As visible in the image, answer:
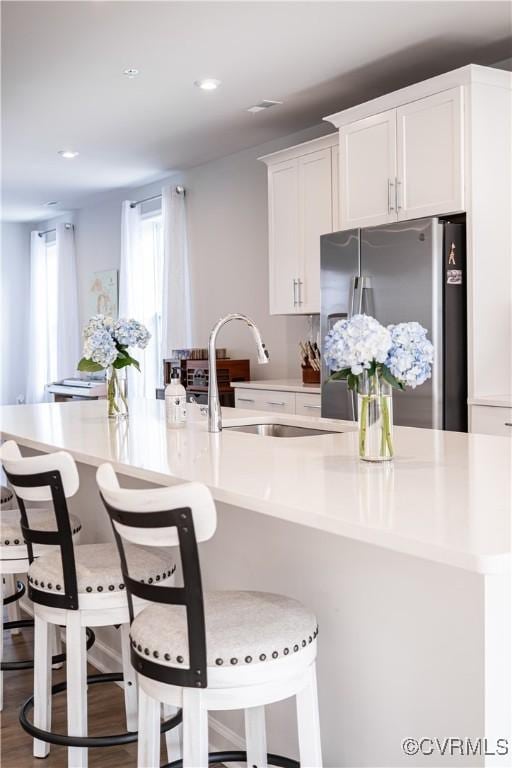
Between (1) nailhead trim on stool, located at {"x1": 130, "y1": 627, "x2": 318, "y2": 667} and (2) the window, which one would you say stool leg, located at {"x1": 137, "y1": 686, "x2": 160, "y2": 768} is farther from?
(2) the window

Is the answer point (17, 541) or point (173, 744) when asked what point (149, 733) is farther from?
point (17, 541)

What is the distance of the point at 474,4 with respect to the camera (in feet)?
11.4

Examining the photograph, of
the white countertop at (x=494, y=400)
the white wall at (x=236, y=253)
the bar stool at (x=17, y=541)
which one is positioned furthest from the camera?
the white wall at (x=236, y=253)

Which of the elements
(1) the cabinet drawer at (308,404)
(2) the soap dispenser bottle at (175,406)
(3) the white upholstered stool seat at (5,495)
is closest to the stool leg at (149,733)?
(2) the soap dispenser bottle at (175,406)

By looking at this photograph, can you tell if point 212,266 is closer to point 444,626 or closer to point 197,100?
point 197,100

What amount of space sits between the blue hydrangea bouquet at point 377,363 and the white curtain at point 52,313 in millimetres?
7321

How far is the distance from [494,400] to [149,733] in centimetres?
243

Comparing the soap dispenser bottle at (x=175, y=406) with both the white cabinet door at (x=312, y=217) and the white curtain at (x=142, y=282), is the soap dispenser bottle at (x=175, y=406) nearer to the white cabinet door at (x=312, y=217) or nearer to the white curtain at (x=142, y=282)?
the white cabinet door at (x=312, y=217)

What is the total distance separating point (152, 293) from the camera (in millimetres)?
7766

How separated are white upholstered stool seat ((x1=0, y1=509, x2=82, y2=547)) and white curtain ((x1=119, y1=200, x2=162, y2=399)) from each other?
4786 millimetres

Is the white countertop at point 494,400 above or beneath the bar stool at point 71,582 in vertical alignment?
above

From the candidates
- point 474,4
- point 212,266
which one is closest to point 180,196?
point 212,266

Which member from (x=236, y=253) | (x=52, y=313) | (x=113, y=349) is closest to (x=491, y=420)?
(x=113, y=349)

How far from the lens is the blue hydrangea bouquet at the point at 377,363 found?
196 cm
